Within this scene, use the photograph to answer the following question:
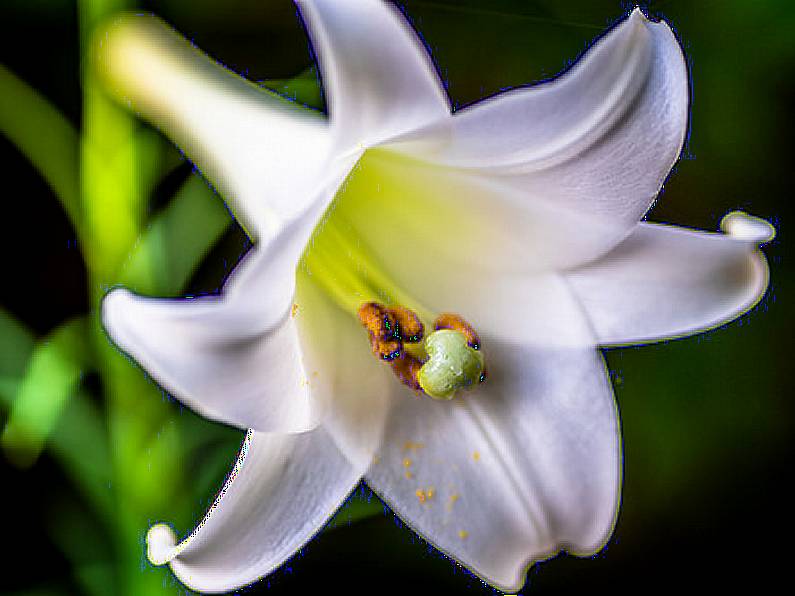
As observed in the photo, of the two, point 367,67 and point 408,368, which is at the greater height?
point 367,67

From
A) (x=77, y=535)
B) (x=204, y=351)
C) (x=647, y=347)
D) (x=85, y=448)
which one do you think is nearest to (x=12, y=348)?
(x=85, y=448)

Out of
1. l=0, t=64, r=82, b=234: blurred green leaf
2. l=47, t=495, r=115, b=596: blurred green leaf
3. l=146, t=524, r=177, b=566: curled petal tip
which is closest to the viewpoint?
l=146, t=524, r=177, b=566: curled petal tip

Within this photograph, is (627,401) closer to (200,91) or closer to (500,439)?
(500,439)

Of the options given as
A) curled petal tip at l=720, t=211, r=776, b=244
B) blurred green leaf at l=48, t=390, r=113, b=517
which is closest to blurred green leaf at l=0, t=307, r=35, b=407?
blurred green leaf at l=48, t=390, r=113, b=517

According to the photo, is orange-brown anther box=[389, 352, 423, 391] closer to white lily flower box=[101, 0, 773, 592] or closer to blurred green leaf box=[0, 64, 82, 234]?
white lily flower box=[101, 0, 773, 592]

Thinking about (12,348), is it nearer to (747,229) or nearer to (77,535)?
(77,535)
